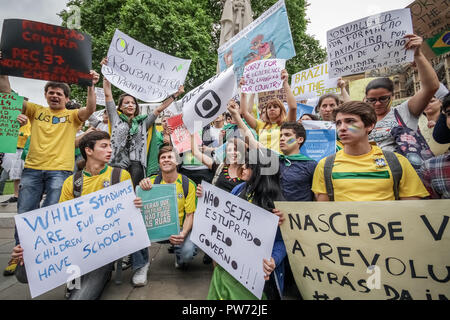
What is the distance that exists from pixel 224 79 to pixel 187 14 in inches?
440

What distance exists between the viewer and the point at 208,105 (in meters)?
2.90

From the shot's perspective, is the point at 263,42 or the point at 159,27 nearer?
the point at 263,42

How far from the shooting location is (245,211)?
206 centimetres

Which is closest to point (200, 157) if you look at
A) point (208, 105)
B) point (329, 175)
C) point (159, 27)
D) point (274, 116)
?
point (208, 105)

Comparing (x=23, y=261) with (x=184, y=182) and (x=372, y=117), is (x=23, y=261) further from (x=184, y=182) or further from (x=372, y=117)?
(x=372, y=117)


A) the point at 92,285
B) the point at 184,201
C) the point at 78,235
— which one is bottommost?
the point at 92,285

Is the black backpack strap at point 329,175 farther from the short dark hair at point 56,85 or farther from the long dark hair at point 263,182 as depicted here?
the short dark hair at point 56,85

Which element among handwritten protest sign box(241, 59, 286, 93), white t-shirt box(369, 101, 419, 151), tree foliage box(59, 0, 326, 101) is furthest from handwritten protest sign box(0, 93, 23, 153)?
tree foliage box(59, 0, 326, 101)

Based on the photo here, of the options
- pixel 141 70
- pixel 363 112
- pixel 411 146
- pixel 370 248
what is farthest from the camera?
pixel 141 70

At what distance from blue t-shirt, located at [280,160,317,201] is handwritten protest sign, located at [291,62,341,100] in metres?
3.44

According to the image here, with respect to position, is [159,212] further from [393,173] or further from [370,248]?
[393,173]

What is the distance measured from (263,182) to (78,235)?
5.49 ft

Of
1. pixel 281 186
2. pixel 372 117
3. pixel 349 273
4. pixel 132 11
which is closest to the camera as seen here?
pixel 349 273
